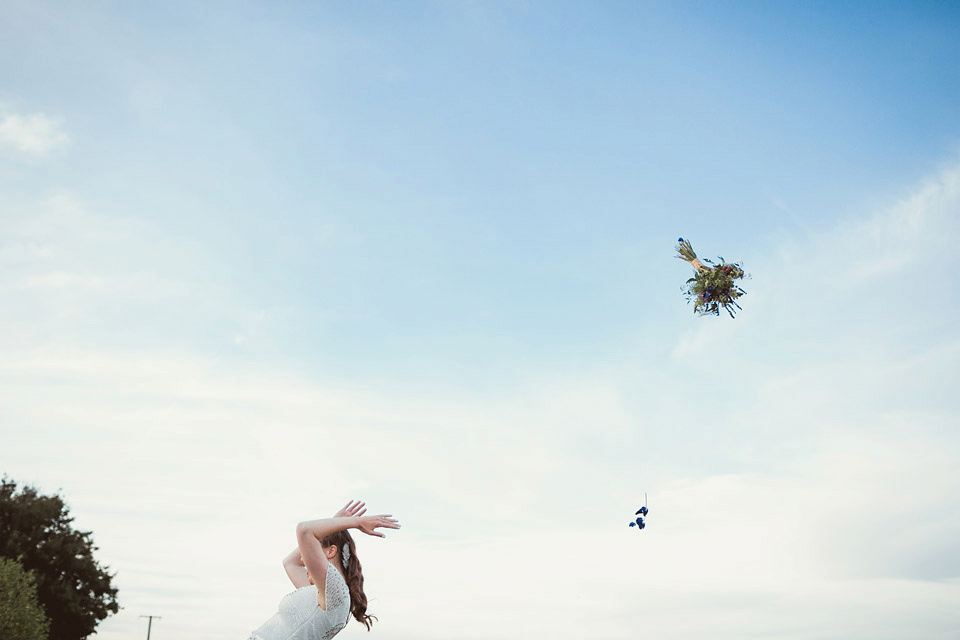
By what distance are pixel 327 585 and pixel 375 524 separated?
21.9 inches

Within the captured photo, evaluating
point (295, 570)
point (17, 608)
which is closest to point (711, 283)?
point (295, 570)

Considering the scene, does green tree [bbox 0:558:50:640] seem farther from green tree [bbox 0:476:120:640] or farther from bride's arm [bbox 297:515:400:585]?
bride's arm [bbox 297:515:400:585]

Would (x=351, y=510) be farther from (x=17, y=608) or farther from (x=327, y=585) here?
(x=17, y=608)

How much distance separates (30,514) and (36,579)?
Result: 13.3 ft

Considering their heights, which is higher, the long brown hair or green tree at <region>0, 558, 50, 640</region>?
green tree at <region>0, 558, 50, 640</region>

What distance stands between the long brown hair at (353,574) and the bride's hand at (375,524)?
1.39 ft

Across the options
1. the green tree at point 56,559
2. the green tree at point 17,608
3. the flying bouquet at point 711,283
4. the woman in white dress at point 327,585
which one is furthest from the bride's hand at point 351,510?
the green tree at point 56,559

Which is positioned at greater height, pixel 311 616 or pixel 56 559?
pixel 56 559

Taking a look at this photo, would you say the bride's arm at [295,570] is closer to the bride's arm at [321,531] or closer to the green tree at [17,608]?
the bride's arm at [321,531]

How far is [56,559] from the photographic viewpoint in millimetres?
49000

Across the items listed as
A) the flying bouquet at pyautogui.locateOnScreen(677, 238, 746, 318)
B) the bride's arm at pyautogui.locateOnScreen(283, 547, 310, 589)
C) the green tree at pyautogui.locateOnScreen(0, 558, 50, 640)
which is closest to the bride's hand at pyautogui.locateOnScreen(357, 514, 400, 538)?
the bride's arm at pyautogui.locateOnScreen(283, 547, 310, 589)

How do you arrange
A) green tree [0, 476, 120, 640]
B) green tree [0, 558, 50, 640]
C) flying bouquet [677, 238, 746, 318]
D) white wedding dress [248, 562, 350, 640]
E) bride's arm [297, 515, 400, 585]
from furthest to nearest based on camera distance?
green tree [0, 476, 120, 640] < green tree [0, 558, 50, 640] < flying bouquet [677, 238, 746, 318] < white wedding dress [248, 562, 350, 640] < bride's arm [297, 515, 400, 585]

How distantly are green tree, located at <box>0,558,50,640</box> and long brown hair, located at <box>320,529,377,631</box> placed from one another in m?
42.2

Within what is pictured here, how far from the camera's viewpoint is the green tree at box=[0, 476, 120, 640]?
47844 mm
